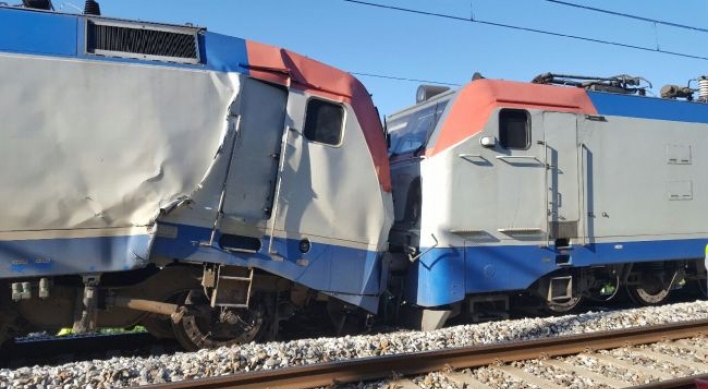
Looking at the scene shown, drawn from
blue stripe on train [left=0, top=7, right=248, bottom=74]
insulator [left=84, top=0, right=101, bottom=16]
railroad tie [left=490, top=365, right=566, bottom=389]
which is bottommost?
railroad tie [left=490, top=365, right=566, bottom=389]

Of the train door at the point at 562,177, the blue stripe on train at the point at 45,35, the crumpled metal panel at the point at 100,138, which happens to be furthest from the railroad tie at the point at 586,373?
the blue stripe on train at the point at 45,35

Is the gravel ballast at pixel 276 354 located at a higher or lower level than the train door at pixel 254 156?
lower

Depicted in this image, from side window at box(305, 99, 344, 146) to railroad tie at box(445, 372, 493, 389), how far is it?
278cm

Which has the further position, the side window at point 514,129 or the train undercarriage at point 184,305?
the side window at point 514,129

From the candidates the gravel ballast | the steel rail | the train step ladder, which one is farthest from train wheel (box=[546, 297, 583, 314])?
the train step ladder

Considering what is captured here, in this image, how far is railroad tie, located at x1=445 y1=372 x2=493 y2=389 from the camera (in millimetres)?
5043

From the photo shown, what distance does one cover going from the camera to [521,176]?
760 cm

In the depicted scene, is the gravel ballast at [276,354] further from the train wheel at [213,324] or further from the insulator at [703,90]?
the insulator at [703,90]

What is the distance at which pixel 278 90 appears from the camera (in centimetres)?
624

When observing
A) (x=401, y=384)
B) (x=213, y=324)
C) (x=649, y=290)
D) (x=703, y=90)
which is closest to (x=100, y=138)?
(x=213, y=324)

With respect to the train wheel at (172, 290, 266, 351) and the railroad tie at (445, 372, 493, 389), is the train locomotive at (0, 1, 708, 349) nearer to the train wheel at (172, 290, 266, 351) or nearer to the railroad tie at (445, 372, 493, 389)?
the train wheel at (172, 290, 266, 351)

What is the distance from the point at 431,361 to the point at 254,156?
2688 millimetres

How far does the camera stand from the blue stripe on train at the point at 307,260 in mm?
5676

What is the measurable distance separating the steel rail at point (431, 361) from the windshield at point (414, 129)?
302 cm
